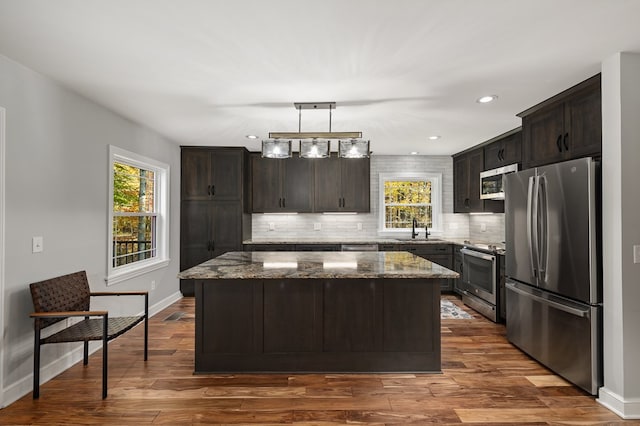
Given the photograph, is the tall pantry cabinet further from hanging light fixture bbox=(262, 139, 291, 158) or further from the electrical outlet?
the electrical outlet

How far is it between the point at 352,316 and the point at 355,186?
139 inches

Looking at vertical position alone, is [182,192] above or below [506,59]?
below

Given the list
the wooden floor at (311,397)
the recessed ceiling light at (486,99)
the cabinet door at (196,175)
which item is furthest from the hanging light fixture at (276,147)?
the cabinet door at (196,175)

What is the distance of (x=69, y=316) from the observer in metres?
2.61

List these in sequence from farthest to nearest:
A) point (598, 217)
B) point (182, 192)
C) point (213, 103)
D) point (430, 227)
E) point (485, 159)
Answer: point (430, 227)
point (182, 192)
point (485, 159)
point (213, 103)
point (598, 217)

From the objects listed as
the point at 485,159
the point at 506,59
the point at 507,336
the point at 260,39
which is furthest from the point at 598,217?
the point at 485,159

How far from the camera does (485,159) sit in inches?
217

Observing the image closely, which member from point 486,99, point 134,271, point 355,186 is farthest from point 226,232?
point 486,99

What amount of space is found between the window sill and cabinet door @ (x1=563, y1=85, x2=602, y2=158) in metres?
4.45

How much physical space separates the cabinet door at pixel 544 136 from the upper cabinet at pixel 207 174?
393 cm

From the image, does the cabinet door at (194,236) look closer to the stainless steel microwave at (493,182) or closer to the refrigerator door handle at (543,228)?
the stainless steel microwave at (493,182)

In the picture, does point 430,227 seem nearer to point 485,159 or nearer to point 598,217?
point 485,159

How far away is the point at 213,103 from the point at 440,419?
3198 millimetres

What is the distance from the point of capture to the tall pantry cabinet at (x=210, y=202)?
19.1ft
